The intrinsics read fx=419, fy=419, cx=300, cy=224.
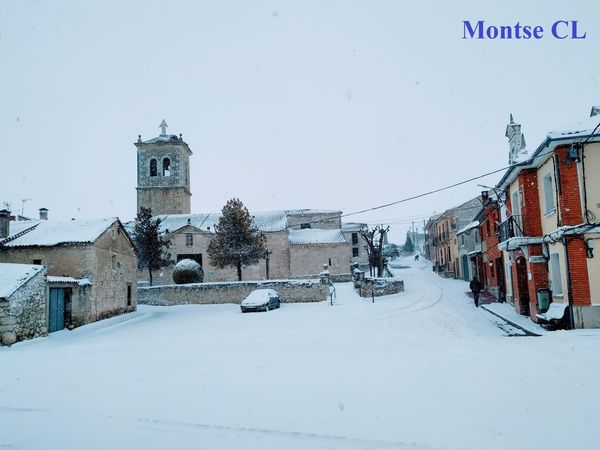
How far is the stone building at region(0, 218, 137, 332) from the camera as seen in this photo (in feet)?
65.3

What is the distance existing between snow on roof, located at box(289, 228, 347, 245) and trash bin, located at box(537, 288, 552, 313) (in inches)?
1150

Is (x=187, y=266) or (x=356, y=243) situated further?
(x=356, y=243)

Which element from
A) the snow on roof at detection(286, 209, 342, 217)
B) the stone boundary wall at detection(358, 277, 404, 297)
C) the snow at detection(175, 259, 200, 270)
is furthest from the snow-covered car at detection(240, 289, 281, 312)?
the snow on roof at detection(286, 209, 342, 217)

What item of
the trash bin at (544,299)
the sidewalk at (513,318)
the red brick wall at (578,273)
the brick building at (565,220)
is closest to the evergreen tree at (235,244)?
the sidewalk at (513,318)

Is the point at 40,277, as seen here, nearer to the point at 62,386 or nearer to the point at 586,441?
the point at 62,386

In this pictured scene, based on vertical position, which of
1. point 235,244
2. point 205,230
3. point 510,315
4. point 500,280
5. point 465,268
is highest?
point 205,230

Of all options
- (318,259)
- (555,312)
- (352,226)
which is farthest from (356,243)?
(555,312)

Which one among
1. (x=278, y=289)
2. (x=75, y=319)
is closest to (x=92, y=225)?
(x=75, y=319)

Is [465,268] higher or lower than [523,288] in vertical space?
higher

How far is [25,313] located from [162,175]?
125 ft

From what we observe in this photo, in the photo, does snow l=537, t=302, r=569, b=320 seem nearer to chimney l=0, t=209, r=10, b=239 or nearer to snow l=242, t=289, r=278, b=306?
snow l=242, t=289, r=278, b=306

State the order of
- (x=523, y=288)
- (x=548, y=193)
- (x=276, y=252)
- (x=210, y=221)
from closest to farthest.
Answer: (x=548, y=193), (x=523, y=288), (x=276, y=252), (x=210, y=221)

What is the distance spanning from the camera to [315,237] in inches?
1777

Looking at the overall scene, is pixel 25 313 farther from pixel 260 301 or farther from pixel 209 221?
pixel 209 221
